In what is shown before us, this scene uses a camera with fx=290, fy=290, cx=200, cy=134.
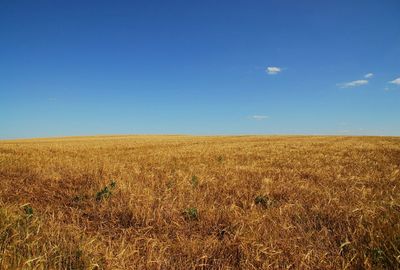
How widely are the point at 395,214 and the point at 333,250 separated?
1.40 m

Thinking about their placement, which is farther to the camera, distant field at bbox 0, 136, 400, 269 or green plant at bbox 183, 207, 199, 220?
green plant at bbox 183, 207, 199, 220

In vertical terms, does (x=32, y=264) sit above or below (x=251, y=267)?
above

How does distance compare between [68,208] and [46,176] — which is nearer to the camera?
[68,208]

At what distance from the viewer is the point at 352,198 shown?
6211 mm

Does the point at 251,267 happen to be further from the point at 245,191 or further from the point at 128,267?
the point at 245,191

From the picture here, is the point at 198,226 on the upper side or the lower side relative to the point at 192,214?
lower

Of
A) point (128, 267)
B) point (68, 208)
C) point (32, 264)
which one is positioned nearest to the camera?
point (32, 264)

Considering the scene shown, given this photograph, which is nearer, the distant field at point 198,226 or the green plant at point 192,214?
the distant field at point 198,226

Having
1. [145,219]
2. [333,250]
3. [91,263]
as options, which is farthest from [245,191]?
[91,263]

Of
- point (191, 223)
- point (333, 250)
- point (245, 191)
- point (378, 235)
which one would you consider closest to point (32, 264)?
point (191, 223)

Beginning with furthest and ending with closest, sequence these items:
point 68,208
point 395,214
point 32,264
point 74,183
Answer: point 74,183, point 68,208, point 395,214, point 32,264

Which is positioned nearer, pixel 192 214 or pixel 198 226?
pixel 198 226

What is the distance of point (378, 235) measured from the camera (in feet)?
12.3

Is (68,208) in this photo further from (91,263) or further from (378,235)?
(378,235)
